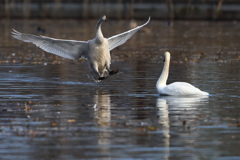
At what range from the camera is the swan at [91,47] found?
52.1 ft

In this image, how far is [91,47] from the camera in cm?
1594

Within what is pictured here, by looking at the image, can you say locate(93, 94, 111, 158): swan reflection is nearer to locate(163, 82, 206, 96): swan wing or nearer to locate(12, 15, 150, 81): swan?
locate(163, 82, 206, 96): swan wing

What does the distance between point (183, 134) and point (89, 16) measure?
2353 inches

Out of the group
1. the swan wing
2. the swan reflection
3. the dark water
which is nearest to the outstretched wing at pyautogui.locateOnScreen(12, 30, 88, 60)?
the dark water

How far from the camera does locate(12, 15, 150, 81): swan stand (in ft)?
52.1

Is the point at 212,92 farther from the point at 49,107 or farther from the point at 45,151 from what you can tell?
the point at 45,151

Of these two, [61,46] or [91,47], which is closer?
[91,47]

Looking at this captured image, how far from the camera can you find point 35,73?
18719 millimetres

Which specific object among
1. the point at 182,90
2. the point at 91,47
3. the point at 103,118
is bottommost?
the point at 103,118

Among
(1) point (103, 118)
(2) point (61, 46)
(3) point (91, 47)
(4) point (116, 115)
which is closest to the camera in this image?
(1) point (103, 118)

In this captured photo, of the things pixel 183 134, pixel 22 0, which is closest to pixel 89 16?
pixel 22 0

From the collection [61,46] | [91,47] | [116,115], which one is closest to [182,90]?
[116,115]

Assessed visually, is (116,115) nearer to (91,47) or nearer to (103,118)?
(103,118)

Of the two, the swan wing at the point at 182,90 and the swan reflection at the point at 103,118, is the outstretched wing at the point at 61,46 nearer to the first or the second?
the swan reflection at the point at 103,118
